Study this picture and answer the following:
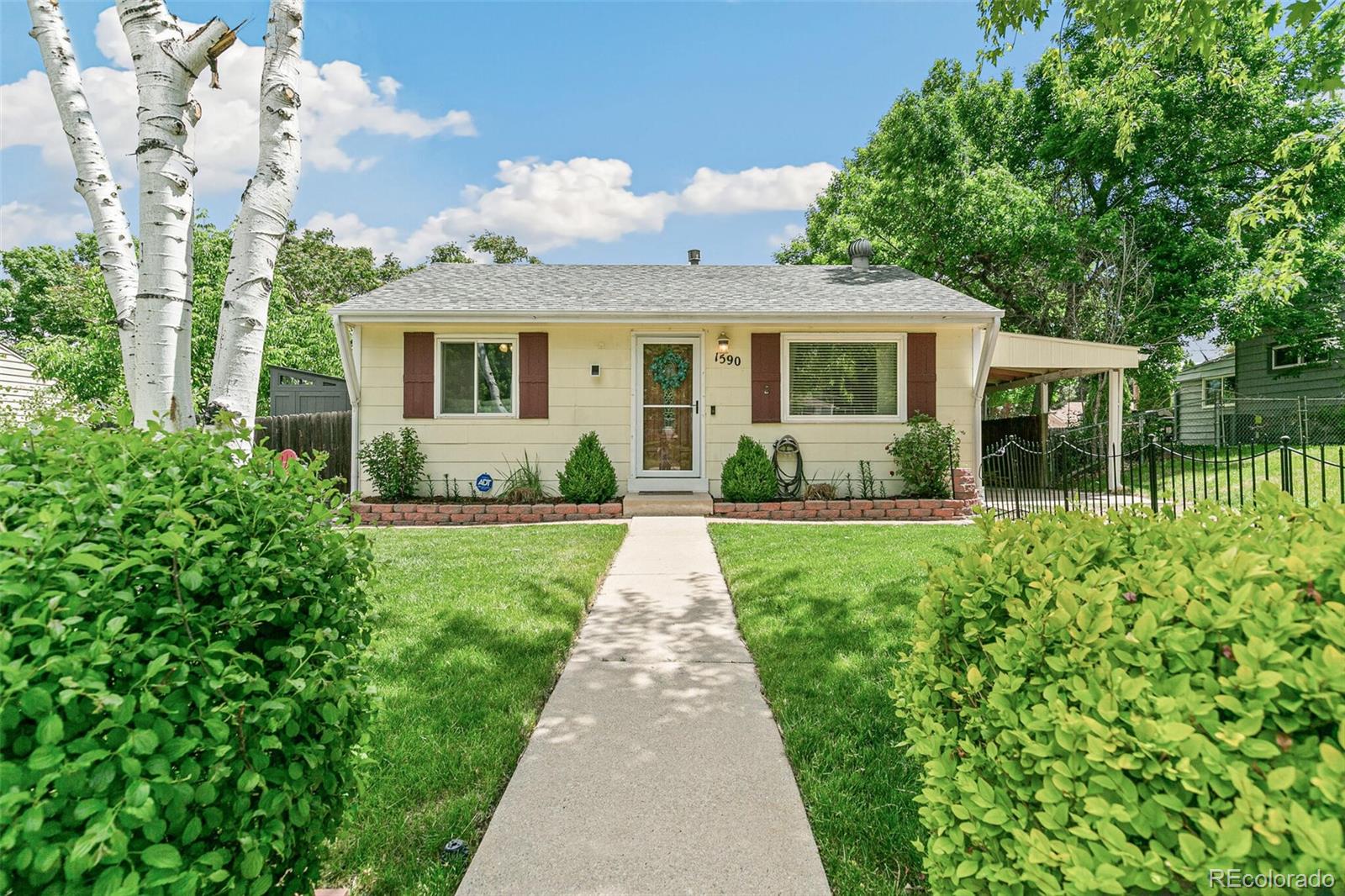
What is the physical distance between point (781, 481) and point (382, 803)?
7.23 meters

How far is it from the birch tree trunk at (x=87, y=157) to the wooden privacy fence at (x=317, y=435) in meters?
6.28

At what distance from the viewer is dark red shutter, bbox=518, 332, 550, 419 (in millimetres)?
8828

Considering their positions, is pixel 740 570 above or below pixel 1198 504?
below

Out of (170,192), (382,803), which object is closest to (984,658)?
(382,803)

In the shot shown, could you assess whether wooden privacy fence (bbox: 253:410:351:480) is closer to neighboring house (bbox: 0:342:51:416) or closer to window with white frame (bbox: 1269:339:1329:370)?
neighboring house (bbox: 0:342:51:416)

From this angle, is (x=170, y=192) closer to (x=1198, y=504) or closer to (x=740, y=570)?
(x=1198, y=504)

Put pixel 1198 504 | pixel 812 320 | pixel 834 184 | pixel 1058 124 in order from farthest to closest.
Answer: pixel 834 184 → pixel 1058 124 → pixel 812 320 → pixel 1198 504

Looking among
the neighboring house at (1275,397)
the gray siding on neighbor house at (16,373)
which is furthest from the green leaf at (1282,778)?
the gray siding on neighbor house at (16,373)

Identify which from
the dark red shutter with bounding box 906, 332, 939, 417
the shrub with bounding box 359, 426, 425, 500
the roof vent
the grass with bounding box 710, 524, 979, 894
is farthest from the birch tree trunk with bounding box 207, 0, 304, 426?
the roof vent

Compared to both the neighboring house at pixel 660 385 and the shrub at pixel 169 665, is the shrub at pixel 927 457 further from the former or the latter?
the shrub at pixel 169 665

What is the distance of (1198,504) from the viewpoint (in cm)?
181

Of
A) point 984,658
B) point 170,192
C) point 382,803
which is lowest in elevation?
point 382,803

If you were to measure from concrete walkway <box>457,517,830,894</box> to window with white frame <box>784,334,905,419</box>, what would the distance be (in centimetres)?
582

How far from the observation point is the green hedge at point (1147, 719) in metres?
0.90
